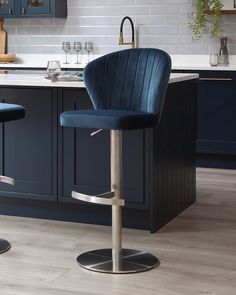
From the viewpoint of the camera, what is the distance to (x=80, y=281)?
324 cm

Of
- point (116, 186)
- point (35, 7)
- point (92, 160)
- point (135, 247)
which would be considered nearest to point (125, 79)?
point (116, 186)

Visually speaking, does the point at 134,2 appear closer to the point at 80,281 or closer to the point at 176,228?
the point at 176,228

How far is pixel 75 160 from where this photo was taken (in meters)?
4.24

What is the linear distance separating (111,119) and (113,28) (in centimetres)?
416

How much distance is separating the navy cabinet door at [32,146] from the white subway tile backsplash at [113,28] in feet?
9.85

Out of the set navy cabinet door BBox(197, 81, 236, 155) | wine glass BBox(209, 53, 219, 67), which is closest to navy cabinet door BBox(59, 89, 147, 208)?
navy cabinet door BBox(197, 81, 236, 155)

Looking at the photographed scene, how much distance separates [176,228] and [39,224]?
865 millimetres

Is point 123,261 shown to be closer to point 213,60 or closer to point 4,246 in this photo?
point 4,246

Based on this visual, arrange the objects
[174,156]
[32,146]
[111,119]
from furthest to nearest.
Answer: [174,156] < [32,146] < [111,119]

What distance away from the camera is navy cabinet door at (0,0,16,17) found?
735 centimetres

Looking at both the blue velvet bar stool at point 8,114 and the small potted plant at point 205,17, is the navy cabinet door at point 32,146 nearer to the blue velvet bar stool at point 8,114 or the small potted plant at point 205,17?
the blue velvet bar stool at point 8,114

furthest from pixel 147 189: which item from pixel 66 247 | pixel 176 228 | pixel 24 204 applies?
pixel 24 204

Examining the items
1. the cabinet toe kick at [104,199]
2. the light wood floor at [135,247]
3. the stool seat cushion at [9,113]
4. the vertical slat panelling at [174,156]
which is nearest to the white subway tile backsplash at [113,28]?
the vertical slat panelling at [174,156]

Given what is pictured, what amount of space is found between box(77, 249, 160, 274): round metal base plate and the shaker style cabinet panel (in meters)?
4.08
